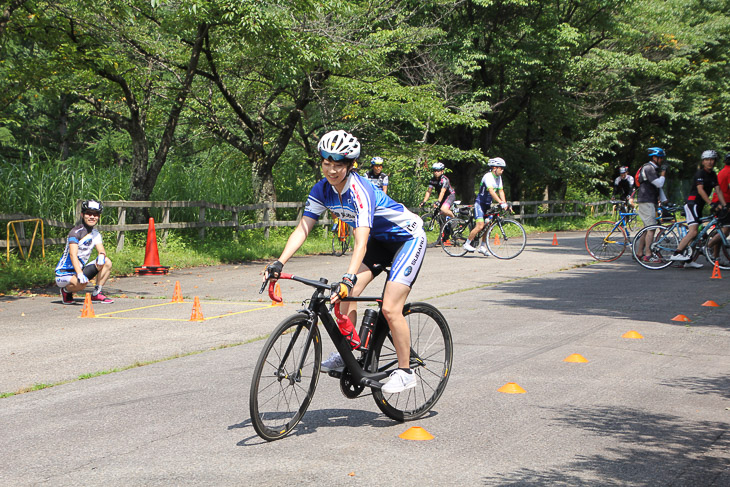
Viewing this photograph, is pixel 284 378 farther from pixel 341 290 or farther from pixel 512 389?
pixel 512 389

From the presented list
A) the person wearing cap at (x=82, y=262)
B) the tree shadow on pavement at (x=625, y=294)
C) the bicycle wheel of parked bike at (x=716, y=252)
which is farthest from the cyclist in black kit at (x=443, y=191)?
the person wearing cap at (x=82, y=262)

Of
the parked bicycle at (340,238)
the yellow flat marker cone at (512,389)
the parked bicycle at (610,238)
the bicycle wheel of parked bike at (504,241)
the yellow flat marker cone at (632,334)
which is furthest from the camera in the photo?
Result: the parked bicycle at (340,238)

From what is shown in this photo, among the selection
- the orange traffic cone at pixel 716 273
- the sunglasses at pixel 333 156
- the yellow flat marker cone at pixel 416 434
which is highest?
the sunglasses at pixel 333 156

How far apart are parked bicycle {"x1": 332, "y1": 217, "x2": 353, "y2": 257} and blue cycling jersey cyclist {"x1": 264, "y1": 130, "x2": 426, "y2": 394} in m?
13.6

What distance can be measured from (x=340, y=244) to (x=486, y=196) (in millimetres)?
3952

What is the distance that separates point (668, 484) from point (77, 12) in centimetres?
1590

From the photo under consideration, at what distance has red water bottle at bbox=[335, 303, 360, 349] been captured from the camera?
5189 millimetres

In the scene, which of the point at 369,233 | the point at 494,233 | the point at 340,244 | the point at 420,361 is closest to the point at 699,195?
the point at 494,233

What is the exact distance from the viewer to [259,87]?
923 inches

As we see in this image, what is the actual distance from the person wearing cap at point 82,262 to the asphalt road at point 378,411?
1.32 feet

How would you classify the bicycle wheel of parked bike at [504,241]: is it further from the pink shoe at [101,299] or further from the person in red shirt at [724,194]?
the pink shoe at [101,299]

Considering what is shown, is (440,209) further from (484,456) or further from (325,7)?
(484,456)

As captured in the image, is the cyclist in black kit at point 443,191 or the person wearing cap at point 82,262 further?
the cyclist in black kit at point 443,191

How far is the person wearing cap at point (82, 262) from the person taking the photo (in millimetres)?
11281
